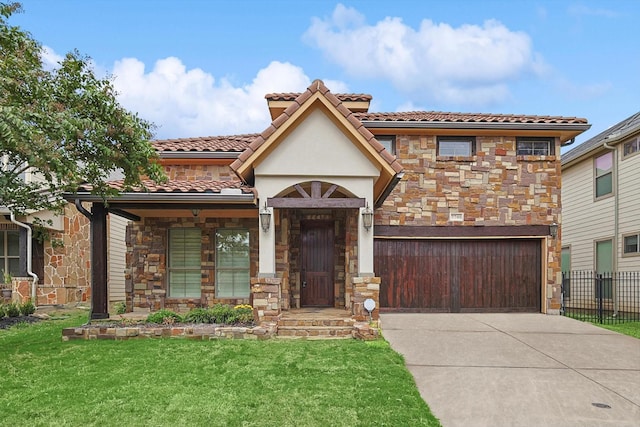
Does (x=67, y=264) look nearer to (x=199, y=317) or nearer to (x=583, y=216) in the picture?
(x=199, y=317)

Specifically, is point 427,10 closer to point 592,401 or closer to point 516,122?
point 516,122

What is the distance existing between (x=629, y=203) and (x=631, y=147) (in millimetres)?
1759

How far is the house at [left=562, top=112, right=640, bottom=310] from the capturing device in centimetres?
1366

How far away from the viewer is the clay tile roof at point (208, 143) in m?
12.1

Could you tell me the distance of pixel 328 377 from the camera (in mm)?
6141

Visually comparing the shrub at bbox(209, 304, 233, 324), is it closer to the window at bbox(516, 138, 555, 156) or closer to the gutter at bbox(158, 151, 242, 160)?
the gutter at bbox(158, 151, 242, 160)

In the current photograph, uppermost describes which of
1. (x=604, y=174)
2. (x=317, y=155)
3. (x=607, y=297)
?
(x=604, y=174)

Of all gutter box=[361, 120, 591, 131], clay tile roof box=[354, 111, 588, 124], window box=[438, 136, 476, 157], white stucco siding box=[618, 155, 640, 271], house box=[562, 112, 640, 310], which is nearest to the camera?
gutter box=[361, 120, 591, 131]

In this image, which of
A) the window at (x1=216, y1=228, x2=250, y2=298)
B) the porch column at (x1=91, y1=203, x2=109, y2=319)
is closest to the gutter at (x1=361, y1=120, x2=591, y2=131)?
the window at (x1=216, y1=228, x2=250, y2=298)

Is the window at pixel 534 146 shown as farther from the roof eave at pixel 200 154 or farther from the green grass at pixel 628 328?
the roof eave at pixel 200 154

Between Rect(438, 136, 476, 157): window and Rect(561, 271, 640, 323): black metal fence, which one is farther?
Rect(561, 271, 640, 323): black metal fence

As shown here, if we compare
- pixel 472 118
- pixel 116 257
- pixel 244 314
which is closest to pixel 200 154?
pixel 244 314

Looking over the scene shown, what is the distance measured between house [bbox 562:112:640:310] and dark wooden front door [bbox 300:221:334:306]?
9.22 metres

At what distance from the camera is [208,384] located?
5879mm
